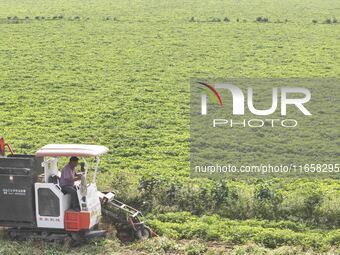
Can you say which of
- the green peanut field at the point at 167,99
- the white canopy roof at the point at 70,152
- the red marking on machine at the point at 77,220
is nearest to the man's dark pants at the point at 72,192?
the red marking on machine at the point at 77,220

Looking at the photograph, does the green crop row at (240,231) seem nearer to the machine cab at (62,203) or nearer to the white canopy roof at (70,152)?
the machine cab at (62,203)

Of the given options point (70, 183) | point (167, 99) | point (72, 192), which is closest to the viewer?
point (72, 192)

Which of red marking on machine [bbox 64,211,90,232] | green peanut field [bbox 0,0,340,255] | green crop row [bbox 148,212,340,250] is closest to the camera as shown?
red marking on machine [bbox 64,211,90,232]

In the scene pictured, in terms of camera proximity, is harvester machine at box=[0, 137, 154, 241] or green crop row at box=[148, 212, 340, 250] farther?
green crop row at box=[148, 212, 340, 250]

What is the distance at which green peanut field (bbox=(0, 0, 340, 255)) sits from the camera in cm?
1686

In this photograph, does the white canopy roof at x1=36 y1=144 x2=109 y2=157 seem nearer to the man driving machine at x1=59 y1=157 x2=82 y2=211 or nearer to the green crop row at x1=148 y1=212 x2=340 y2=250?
the man driving machine at x1=59 y1=157 x2=82 y2=211

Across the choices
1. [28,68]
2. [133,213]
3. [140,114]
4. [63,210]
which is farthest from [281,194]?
[28,68]

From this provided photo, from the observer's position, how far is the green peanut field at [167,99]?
16859 millimetres

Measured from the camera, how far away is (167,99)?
3281cm

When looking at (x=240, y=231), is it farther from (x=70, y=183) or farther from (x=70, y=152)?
(x=70, y=152)

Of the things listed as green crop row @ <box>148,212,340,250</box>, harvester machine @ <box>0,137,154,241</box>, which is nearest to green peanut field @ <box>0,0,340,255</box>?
green crop row @ <box>148,212,340,250</box>

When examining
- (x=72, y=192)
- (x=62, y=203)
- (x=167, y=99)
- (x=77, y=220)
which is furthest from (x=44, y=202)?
(x=167, y=99)

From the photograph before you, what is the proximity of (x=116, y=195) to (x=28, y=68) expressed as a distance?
23.8 meters

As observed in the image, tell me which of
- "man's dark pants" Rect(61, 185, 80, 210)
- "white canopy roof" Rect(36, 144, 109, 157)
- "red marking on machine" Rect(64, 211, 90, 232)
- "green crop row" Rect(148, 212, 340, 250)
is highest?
"white canopy roof" Rect(36, 144, 109, 157)
